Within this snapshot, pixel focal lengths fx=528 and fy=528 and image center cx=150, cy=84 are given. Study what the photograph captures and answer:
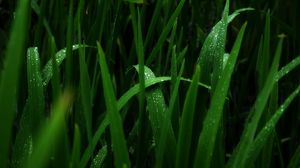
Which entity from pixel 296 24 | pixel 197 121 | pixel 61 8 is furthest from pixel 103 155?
pixel 296 24

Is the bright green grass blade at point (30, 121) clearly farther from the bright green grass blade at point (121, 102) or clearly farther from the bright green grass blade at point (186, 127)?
the bright green grass blade at point (186, 127)

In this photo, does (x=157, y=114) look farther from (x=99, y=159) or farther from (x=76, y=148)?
(x=76, y=148)

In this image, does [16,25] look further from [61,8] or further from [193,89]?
[61,8]

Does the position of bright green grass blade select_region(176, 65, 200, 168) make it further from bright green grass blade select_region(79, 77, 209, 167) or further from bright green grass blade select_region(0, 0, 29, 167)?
bright green grass blade select_region(0, 0, 29, 167)

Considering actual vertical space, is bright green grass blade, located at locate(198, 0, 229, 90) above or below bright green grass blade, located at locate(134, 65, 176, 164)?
above

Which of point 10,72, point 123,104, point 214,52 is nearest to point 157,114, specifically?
point 123,104

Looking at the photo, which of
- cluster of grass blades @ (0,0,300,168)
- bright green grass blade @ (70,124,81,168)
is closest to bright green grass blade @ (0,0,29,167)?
cluster of grass blades @ (0,0,300,168)

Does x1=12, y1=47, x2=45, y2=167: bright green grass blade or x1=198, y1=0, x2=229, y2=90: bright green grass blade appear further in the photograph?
x1=198, y1=0, x2=229, y2=90: bright green grass blade
